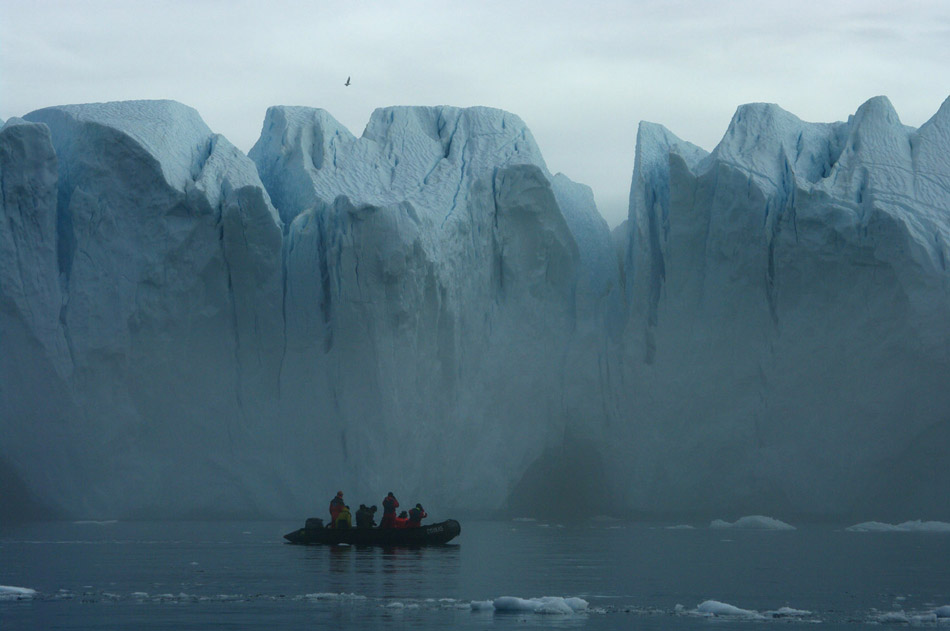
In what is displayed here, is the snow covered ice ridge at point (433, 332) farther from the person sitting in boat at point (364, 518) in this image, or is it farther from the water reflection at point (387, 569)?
the water reflection at point (387, 569)

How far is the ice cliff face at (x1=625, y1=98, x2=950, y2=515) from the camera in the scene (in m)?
23.4

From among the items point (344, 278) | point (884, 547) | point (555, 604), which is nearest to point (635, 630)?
point (555, 604)

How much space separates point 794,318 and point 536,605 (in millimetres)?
14819

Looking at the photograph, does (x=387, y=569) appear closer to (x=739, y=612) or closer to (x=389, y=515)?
(x=389, y=515)

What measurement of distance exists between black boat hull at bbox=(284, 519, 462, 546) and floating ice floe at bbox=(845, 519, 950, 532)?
816 cm

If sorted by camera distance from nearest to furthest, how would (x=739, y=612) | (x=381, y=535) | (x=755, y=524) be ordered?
(x=739, y=612)
(x=381, y=535)
(x=755, y=524)

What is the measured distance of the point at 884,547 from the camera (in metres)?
18.0

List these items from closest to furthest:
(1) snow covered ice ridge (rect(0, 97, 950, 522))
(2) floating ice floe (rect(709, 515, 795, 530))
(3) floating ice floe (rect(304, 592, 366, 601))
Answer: (3) floating ice floe (rect(304, 592, 366, 601)) < (2) floating ice floe (rect(709, 515, 795, 530)) < (1) snow covered ice ridge (rect(0, 97, 950, 522))

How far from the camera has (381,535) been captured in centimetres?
1798

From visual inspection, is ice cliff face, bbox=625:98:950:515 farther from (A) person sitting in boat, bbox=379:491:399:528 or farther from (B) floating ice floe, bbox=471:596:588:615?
(B) floating ice floe, bbox=471:596:588:615

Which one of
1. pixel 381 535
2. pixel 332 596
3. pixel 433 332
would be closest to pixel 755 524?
pixel 433 332

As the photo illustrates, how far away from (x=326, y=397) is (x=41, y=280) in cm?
545

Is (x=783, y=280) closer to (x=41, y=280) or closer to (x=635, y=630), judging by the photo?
(x=41, y=280)

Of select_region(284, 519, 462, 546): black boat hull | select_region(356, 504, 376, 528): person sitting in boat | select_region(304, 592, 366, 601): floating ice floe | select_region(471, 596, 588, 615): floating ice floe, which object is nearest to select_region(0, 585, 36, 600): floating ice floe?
select_region(304, 592, 366, 601): floating ice floe
